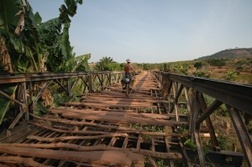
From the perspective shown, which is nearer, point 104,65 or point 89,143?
point 89,143

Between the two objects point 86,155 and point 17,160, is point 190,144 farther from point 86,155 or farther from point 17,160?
point 17,160

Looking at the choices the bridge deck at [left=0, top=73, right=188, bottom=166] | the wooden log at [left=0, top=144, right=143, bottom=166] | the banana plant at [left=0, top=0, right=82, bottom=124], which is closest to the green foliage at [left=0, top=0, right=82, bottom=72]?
the banana plant at [left=0, top=0, right=82, bottom=124]

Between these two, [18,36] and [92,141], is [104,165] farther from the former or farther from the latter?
[18,36]

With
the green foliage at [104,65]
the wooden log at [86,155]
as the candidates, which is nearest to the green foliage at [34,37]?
the wooden log at [86,155]

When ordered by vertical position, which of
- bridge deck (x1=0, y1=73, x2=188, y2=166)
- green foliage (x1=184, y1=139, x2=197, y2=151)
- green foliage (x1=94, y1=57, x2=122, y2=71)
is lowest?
green foliage (x1=184, y1=139, x2=197, y2=151)

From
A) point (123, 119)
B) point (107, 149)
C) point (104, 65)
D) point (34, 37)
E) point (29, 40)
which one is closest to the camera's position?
point (107, 149)

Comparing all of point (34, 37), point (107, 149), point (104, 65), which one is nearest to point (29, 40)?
point (34, 37)

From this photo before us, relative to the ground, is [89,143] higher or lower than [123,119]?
lower

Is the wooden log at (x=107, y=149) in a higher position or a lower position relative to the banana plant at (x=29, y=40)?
lower

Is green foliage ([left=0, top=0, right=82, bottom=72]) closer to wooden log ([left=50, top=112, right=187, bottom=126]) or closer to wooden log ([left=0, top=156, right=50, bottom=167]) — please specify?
wooden log ([left=50, top=112, right=187, bottom=126])

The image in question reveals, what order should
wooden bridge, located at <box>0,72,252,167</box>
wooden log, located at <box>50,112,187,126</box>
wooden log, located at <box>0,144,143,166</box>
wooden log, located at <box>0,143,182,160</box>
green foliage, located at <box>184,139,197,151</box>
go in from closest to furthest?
1. wooden bridge, located at <box>0,72,252,167</box>
2. wooden log, located at <box>0,144,143,166</box>
3. wooden log, located at <box>0,143,182,160</box>
4. green foliage, located at <box>184,139,197,151</box>
5. wooden log, located at <box>50,112,187,126</box>

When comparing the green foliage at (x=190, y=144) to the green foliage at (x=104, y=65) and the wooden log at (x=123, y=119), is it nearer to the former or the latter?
the wooden log at (x=123, y=119)

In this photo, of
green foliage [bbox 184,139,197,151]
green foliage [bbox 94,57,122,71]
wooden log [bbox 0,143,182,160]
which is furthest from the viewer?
green foliage [bbox 94,57,122,71]

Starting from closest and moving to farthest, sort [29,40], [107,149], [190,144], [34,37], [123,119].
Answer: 1. [107,149]
2. [190,144]
3. [123,119]
4. [34,37]
5. [29,40]
